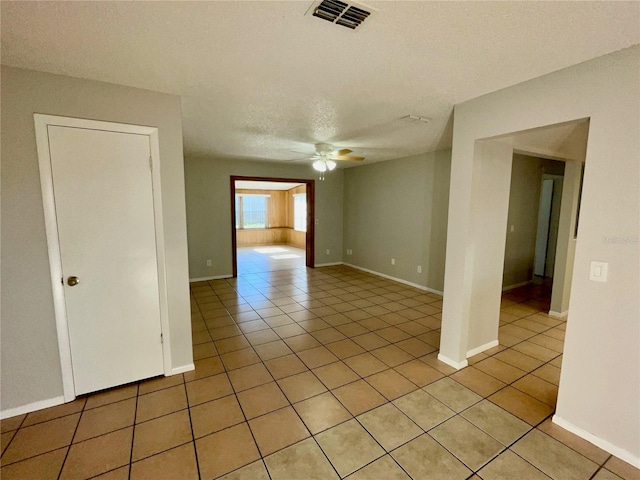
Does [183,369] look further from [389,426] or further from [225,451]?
[389,426]

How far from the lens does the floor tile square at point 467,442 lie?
5.60 feet

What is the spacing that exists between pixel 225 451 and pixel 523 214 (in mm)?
5511

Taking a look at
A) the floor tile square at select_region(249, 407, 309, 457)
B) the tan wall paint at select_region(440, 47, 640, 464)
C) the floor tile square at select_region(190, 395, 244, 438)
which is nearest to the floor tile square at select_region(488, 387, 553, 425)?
the tan wall paint at select_region(440, 47, 640, 464)

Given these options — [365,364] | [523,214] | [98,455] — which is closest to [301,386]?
[365,364]

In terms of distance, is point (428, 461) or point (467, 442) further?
point (467, 442)

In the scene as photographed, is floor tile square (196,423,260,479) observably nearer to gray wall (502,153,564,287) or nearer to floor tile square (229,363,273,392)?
floor tile square (229,363,273,392)

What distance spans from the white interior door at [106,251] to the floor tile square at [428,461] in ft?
6.96

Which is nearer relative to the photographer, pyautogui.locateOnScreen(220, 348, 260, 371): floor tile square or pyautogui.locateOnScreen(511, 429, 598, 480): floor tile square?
pyautogui.locateOnScreen(511, 429, 598, 480): floor tile square

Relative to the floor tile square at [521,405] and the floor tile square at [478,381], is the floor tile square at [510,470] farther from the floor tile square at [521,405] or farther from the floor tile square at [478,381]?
the floor tile square at [478,381]

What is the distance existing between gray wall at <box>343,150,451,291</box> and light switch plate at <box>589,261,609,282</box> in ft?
9.60

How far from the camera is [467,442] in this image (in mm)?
1828

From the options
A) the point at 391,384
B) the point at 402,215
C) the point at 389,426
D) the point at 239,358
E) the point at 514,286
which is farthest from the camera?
the point at 402,215

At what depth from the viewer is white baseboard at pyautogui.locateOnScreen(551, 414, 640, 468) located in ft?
5.53

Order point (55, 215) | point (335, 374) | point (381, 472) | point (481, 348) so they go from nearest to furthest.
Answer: point (381, 472) < point (55, 215) < point (335, 374) < point (481, 348)
